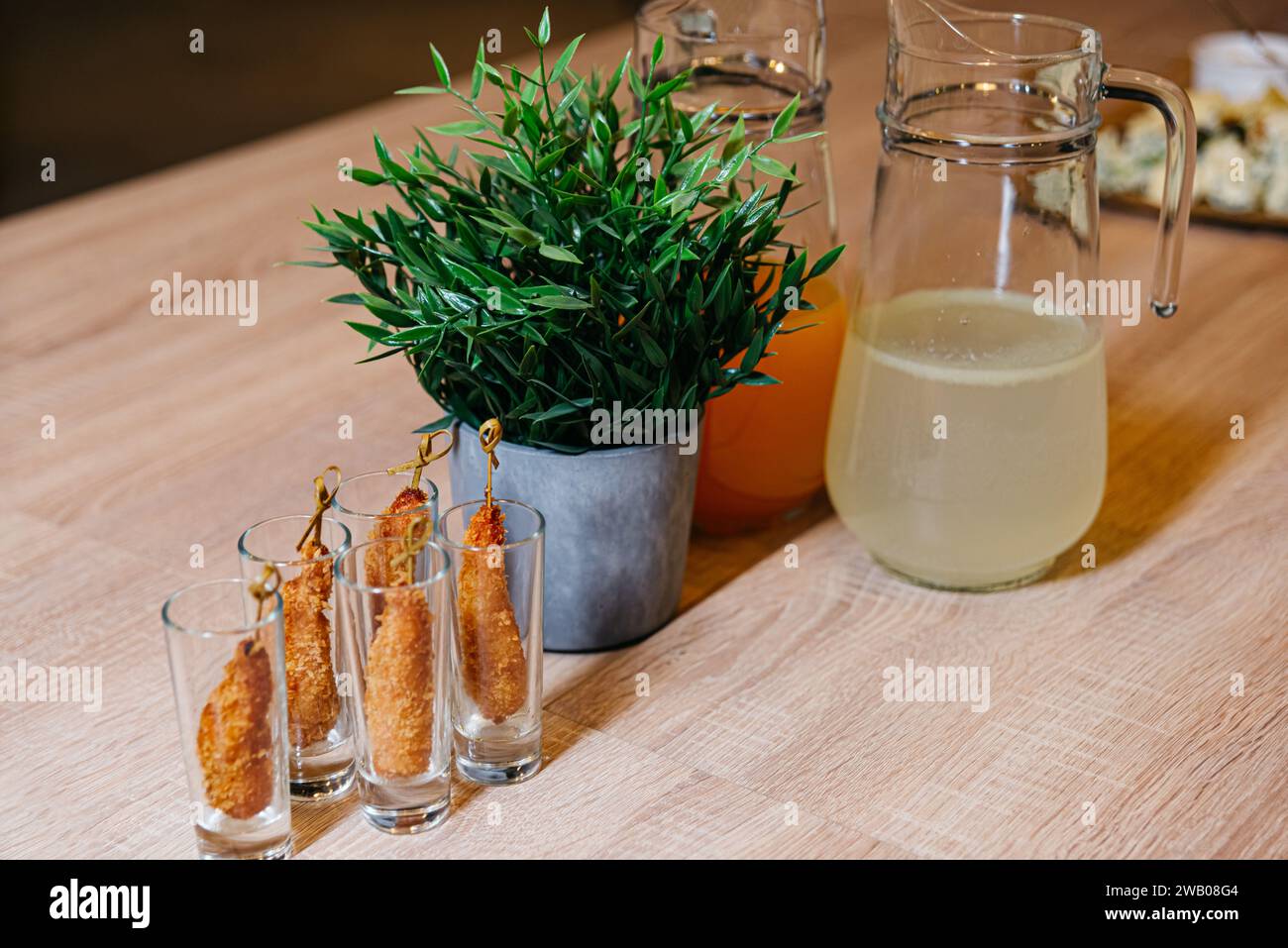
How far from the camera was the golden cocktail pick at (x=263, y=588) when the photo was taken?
2.08 feet

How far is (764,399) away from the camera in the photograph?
3.16ft

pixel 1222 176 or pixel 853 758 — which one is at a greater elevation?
pixel 1222 176

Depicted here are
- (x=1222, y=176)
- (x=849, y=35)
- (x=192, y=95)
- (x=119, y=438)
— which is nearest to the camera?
(x=119, y=438)

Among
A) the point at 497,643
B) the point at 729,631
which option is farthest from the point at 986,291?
the point at 497,643

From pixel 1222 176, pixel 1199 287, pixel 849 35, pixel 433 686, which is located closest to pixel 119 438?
pixel 433 686

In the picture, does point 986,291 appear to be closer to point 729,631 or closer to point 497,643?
point 729,631

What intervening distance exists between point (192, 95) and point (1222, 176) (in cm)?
282

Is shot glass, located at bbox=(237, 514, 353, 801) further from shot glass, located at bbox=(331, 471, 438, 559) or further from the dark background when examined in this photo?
the dark background

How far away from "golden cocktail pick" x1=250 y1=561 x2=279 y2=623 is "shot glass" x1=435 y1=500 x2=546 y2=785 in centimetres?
8

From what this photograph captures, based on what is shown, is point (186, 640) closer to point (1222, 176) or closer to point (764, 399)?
point (764, 399)

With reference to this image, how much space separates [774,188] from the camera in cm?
94

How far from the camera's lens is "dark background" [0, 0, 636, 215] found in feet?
10.9

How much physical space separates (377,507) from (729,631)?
237mm

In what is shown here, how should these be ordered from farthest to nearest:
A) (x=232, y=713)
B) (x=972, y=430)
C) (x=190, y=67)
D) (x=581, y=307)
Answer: (x=190, y=67) < (x=972, y=430) < (x=581, y=307) < (x=232, y=713)
